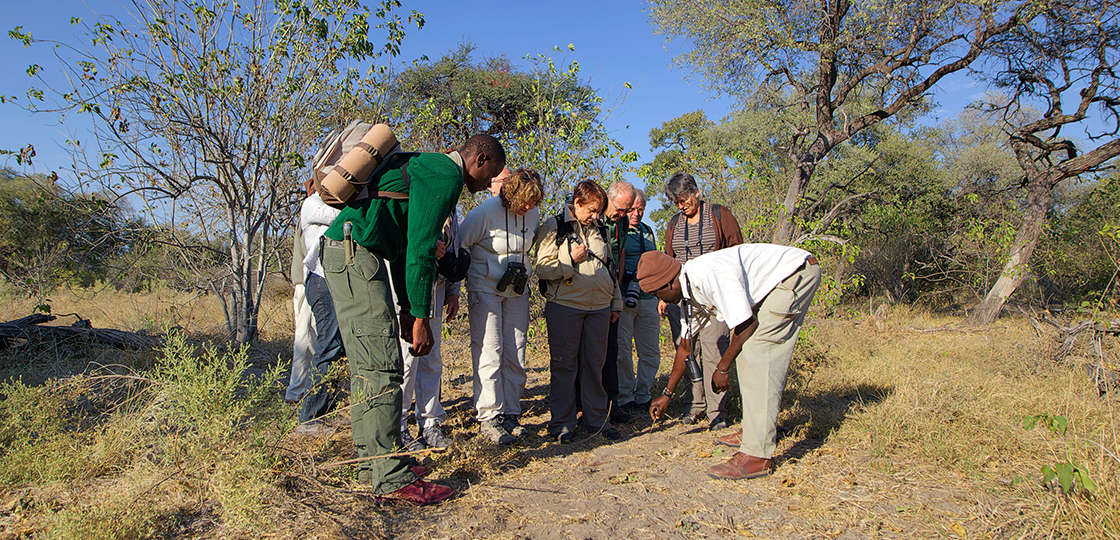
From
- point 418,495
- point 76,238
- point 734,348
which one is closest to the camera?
point 418,495

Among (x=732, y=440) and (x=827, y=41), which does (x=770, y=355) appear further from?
(x=827, y=41)

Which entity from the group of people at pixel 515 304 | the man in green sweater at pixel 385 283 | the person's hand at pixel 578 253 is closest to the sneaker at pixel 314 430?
the group of people at pixel 515 304

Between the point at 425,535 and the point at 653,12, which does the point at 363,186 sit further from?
the point at 653,12

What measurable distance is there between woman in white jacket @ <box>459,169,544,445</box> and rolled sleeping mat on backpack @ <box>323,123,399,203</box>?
3.99 feet

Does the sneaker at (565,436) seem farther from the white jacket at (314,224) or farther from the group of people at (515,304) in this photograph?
the white jacket at (314,224)

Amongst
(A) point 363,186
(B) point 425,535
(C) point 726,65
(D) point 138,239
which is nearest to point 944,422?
(B) point 425,535

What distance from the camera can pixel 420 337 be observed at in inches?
107

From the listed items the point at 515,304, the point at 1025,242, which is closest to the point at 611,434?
the point at 515,304

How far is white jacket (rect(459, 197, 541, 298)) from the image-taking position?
12.5 ft

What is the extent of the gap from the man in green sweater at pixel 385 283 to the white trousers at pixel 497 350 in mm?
1072

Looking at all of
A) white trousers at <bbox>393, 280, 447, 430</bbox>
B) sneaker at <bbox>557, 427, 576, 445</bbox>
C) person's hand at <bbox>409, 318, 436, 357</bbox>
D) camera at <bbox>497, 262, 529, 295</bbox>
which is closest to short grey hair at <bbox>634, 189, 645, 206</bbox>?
camera at <bbox>497, 262, 529, 295</bbox>

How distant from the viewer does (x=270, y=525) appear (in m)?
2.34

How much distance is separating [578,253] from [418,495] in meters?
1.73

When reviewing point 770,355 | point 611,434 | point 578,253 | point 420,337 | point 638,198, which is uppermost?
point 638,198
